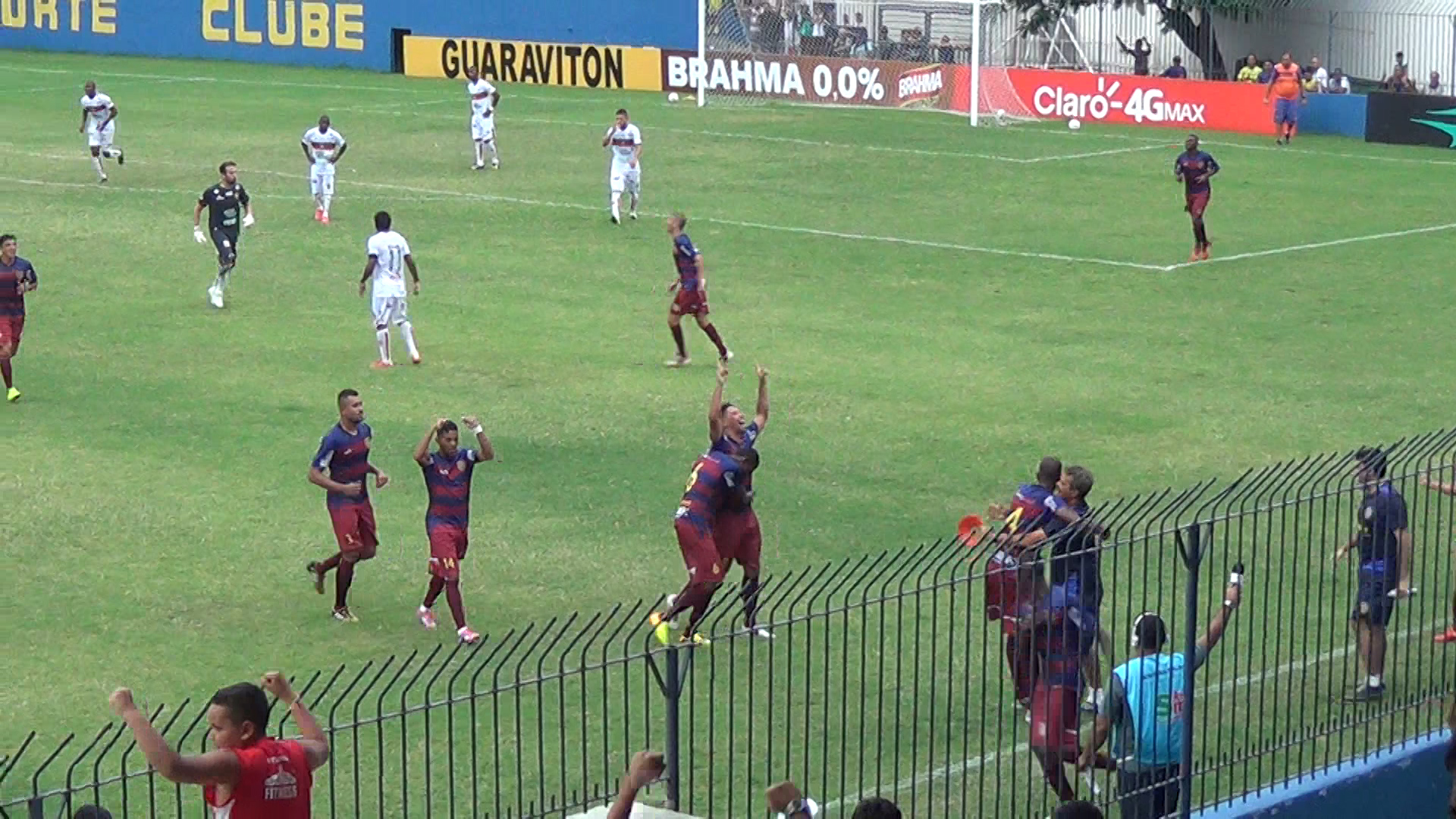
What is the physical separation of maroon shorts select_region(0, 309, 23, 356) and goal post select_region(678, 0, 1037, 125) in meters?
30.2

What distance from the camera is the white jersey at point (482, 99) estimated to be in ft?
138

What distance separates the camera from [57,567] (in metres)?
18.2

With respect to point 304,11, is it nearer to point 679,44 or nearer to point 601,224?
point 679,44

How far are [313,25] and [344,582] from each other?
51.0 m

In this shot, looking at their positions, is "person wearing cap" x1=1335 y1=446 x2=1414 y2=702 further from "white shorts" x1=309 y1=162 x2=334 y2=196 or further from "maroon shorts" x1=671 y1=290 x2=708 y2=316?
"white shorts" x1=309 y1=162 x2=334 y2=196

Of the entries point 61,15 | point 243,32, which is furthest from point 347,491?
point 61,15

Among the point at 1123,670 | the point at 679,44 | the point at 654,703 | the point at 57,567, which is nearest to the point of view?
the point at 1123,670

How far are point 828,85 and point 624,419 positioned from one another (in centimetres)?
3114

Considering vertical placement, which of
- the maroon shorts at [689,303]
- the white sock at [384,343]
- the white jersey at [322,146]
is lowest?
the white sock at [384,343]

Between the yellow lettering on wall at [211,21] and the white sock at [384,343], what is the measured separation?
1689 inches

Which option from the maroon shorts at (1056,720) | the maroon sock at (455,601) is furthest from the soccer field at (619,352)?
the maroon shorts at (1056,720)

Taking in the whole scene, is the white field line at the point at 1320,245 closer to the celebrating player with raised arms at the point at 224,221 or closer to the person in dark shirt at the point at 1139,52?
the celebrating player with raised arms at the point at 224,221

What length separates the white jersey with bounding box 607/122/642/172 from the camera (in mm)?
36625

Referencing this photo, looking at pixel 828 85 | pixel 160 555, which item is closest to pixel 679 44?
pixel 828 85
